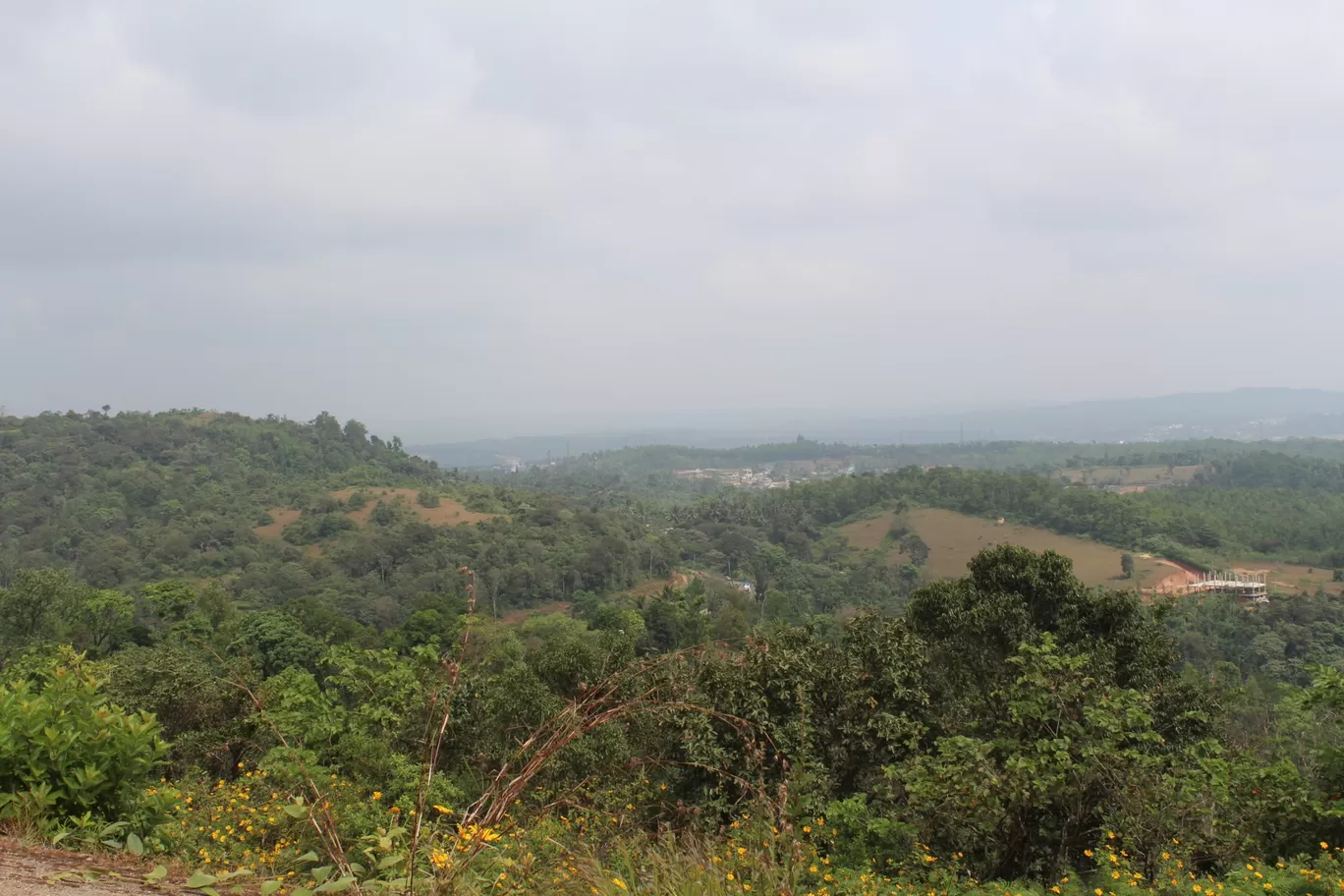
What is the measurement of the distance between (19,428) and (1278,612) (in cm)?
9626

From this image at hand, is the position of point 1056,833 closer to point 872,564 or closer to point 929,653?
point 929,653

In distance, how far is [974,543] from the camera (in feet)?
196

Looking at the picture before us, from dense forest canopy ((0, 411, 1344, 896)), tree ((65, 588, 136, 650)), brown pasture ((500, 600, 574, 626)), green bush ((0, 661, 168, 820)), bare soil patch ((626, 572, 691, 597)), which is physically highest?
green bush ((0, 661, 168, 820))

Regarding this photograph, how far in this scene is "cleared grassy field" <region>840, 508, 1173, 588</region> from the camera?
47.8 meters

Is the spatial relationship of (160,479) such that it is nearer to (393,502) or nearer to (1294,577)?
(393,502)

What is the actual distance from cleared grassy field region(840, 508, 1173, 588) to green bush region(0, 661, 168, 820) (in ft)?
152

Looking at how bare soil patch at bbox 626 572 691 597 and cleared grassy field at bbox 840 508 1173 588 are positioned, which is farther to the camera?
cleared grassy field at bbox 840 508 1173 588

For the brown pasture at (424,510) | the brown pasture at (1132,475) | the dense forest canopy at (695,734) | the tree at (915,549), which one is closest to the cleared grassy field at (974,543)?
the tree at (915,549)

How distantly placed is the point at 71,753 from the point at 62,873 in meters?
0.71

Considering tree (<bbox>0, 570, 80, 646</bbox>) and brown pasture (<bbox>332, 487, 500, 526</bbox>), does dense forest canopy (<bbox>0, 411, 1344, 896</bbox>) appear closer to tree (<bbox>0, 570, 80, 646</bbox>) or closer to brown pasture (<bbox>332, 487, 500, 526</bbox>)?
tree (<bbox>0, 570, 80, 646</bbox>)

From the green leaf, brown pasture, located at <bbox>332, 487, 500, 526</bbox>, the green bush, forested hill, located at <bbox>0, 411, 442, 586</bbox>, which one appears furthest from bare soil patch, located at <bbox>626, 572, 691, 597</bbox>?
the green leaf

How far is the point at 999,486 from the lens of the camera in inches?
2628

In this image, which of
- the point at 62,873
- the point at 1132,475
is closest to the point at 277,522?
the point at 62,873

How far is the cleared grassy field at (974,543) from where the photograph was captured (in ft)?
157
